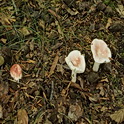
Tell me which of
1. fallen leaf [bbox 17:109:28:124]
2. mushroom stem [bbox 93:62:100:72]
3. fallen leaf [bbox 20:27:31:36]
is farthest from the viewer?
fallen leaf [bbox 20:27:31:36]

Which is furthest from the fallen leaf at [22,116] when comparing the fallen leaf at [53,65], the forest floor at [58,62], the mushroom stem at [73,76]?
the mushroom stem at [73,76]

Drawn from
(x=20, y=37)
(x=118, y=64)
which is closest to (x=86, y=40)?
(x=118, y=64)

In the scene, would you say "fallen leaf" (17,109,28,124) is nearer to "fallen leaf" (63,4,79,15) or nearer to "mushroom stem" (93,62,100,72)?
"mushroom stem" (93,62,100,72)

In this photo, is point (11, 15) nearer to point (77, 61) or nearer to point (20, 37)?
point (20, 37)

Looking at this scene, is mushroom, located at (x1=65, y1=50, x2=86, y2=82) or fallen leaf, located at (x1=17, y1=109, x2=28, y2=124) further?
mushroom, located at (x1=65, y1=50, x2=86, y2=82)

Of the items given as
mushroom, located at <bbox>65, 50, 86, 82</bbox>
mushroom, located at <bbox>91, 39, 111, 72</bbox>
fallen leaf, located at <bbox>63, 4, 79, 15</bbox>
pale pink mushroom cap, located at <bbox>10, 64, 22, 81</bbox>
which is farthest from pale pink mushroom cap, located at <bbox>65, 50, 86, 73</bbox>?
fallen leaf, located at <bbox>63, 4, 79, 15</bbox>
